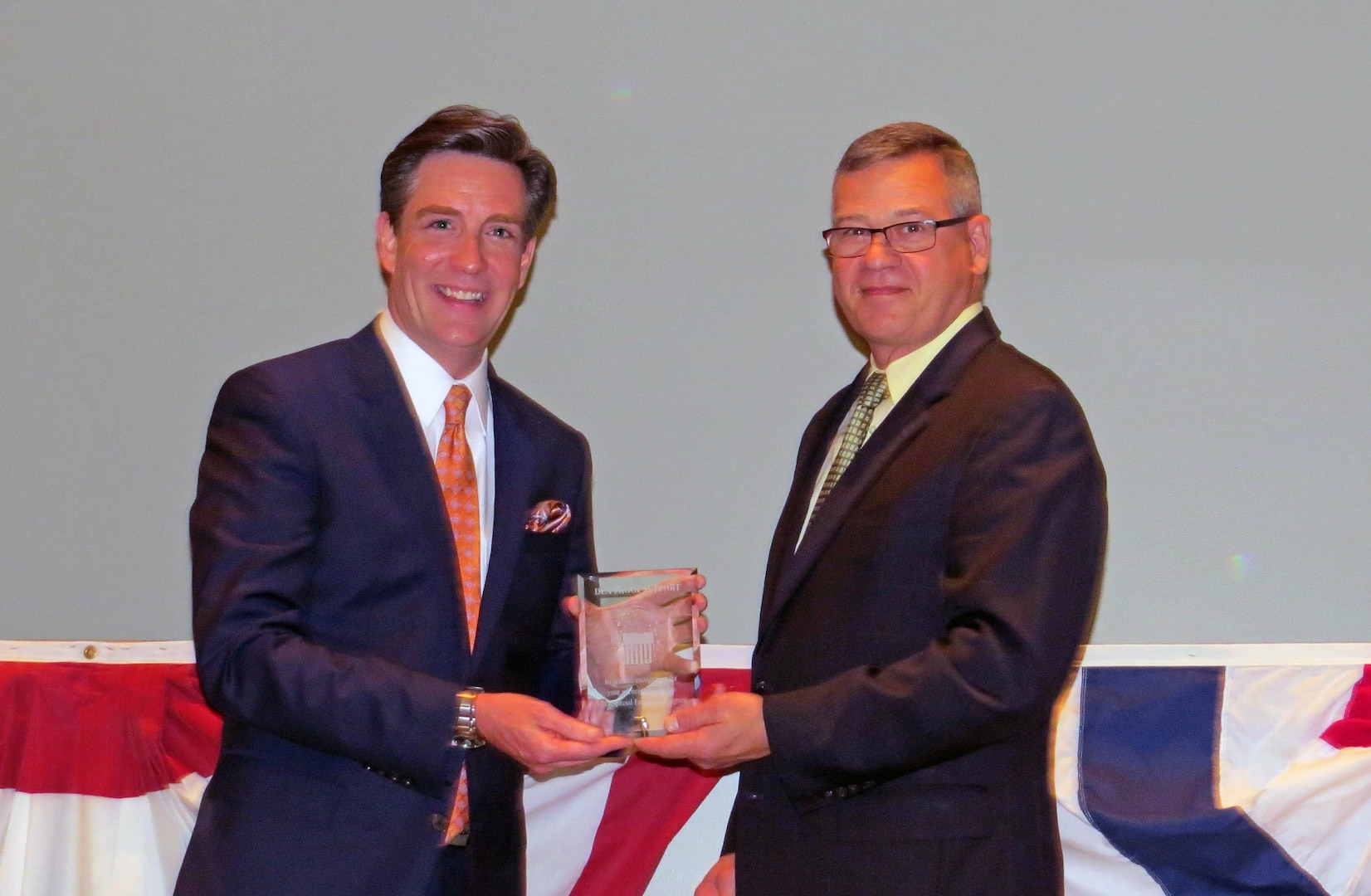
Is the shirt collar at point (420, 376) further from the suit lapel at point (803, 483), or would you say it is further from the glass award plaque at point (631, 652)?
the suit lapel at point (803, 483)

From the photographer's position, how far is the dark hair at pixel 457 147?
99.8 inches

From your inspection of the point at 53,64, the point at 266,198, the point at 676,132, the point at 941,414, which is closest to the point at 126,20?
the point at 53,64

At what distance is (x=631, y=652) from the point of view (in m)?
2.29

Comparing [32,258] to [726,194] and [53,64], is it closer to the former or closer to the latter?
[53,64]

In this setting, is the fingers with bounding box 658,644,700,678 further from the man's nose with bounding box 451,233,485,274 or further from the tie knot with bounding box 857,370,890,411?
the man's nose with bounding box 451,233,485,274

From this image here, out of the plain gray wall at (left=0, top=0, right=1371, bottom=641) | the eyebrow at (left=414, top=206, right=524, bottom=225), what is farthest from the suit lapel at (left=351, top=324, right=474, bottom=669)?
the plain gray wall at (left=0, top=0, right=1371, bottom=641)

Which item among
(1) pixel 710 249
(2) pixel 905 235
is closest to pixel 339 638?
(2) pixel 905 235

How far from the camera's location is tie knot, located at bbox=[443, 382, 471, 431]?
8.05 ft

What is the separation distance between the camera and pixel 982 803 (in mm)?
2074

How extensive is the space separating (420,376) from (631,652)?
65cm

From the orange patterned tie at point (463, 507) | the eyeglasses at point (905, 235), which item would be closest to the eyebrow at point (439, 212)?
the orange patterned tie at point (463, 507)

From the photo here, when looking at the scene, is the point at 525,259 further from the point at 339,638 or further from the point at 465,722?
the point at 465,722

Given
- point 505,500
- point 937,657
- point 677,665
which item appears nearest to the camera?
point 937,657

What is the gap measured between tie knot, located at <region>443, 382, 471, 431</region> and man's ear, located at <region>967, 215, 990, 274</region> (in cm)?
98
